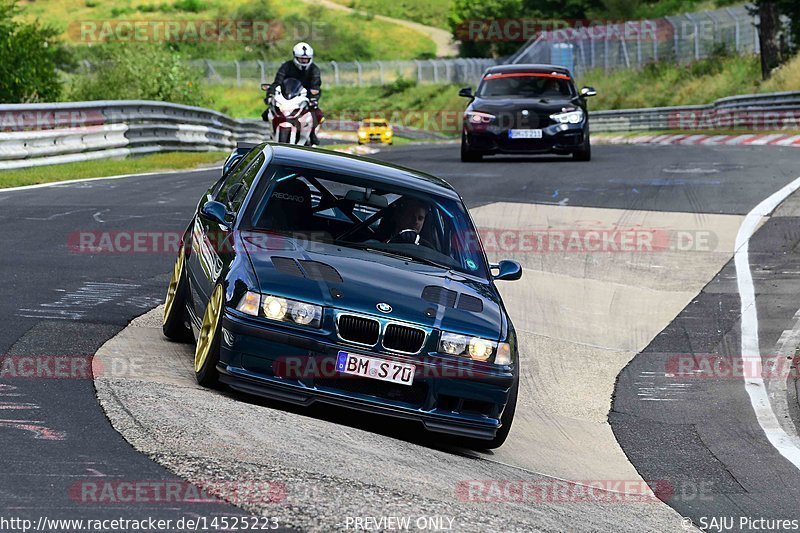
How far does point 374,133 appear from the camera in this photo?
54438mm

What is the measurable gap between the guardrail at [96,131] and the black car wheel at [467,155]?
20.5ft

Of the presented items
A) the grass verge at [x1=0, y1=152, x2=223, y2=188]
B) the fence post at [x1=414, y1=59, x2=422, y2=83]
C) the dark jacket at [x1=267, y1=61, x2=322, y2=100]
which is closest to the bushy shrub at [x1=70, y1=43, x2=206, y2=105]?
the grass verge at [x1=0, y1=152, x2=223, y2=188]

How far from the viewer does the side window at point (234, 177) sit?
8902 millimetres

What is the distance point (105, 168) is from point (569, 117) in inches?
306

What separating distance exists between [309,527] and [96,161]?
19.1m

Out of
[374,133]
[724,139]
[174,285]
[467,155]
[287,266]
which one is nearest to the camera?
[287,266]

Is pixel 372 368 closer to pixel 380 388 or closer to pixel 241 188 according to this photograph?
pixel 380 388

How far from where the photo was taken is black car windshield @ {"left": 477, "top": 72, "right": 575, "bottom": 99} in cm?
2286

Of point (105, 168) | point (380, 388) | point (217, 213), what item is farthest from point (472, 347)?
point (105, 168)

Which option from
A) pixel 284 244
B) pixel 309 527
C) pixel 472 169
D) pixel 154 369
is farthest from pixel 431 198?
→ pixel 472 169

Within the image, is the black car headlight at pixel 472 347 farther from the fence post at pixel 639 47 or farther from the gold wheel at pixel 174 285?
the fence post at pixel 639 47

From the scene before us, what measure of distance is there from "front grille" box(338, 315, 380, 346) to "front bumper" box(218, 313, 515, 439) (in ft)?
0.22

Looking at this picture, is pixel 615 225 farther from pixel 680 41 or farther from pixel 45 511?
pixel 680 41

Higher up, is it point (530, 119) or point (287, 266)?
point (287, 266)
